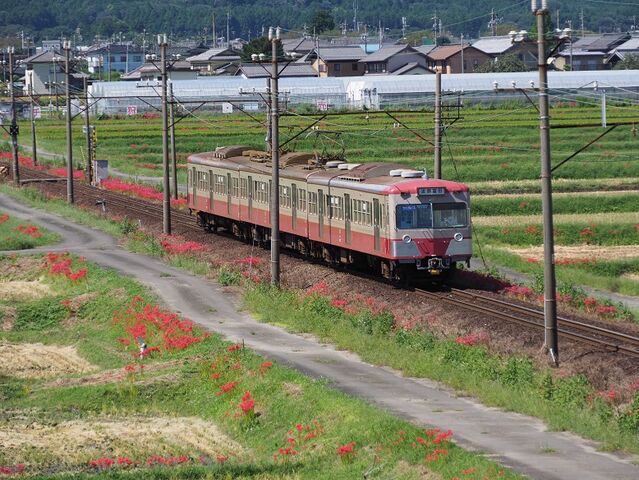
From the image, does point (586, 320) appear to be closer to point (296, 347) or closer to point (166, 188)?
point (296, 347)

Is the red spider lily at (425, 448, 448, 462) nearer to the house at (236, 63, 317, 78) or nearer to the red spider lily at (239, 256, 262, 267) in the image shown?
the red spider lily at (239, 256, 262, 267)

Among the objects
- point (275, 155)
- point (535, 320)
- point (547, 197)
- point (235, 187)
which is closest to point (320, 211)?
point (275, 155)

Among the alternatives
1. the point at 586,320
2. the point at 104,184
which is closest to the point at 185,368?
the point at 586,320

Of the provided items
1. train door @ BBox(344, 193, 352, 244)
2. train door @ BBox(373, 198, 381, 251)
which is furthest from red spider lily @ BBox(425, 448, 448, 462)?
train door @ BBox(344, 193, 352, 244)

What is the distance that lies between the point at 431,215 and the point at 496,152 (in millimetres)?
50187

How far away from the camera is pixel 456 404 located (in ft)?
77.3

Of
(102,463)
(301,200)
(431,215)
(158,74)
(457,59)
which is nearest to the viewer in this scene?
(102,463)

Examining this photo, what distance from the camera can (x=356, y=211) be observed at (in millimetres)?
38531

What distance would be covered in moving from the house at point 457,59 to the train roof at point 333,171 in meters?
142

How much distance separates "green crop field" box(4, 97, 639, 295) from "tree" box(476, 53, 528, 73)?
4639cm

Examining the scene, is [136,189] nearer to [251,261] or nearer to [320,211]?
[251,261]

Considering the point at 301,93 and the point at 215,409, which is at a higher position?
the point at 301,93

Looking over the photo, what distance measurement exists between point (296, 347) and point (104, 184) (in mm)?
48224

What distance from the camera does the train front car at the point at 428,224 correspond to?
117 ft
